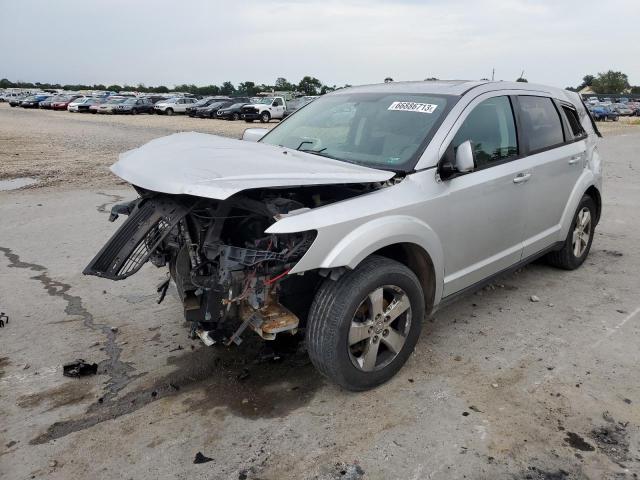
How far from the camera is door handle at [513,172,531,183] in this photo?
13.2 feet

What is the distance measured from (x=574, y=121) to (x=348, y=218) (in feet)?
11.1

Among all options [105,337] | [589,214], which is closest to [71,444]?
[105,337]

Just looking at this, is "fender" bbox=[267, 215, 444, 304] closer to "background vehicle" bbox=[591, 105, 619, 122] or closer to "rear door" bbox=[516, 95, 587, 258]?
"rear door" bbox=[516, 95, 587, 258]

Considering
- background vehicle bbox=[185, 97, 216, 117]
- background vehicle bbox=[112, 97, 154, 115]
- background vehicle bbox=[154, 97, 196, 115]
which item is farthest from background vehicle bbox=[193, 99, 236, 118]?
background vehicle bbox=[112, 97, 154, 115]

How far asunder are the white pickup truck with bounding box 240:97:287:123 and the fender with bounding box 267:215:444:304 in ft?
106

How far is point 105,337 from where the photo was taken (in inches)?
157

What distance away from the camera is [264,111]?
34.3 metres

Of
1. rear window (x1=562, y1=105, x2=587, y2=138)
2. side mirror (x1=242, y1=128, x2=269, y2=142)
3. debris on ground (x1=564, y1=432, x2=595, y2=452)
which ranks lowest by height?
debris on ground (x1=564, y1=432, x2=595, y2=452)

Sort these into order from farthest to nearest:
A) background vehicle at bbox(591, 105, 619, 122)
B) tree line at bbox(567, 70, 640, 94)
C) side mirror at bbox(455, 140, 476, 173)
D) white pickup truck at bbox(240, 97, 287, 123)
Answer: tree line at bbox(567, 70, 640, 94)
background vehicle at bbox(591, 105, 619, 122)
white pickup truck at bbox(240, 97, 287, 123)
side mirror at bbox(455, 140, 476, 173)

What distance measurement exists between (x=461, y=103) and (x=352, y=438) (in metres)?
2.34

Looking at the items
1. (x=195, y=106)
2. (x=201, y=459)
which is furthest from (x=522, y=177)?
(x=195, y=106)

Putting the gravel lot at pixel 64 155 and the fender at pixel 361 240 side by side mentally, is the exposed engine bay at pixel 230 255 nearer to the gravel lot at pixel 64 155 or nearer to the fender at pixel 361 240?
the fender at pixel 361 240

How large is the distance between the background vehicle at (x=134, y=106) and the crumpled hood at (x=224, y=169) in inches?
1635

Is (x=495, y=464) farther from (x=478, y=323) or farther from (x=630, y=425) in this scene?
(x=478, y=323)
